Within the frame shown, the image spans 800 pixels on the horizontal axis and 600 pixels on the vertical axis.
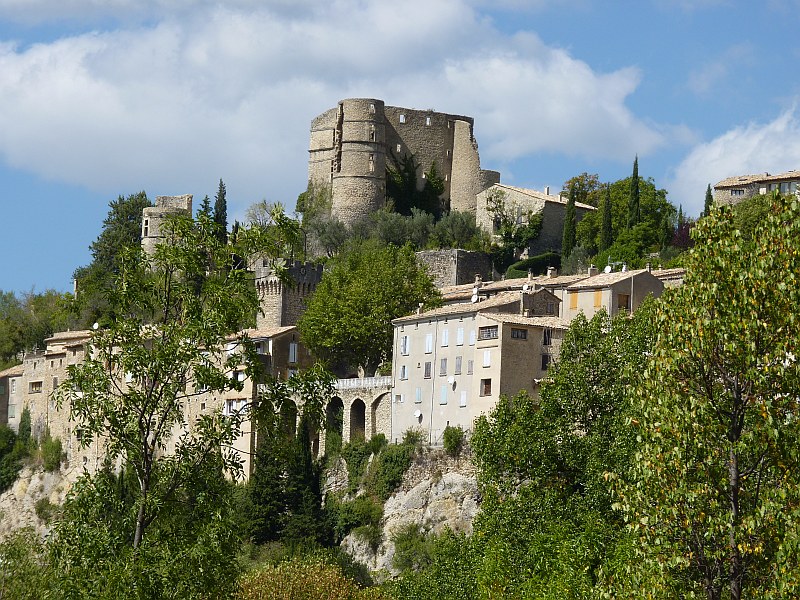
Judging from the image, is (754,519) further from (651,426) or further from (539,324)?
(539,324)

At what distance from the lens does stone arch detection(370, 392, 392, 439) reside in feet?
231

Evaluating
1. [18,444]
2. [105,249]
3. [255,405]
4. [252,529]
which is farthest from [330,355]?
[255,405]

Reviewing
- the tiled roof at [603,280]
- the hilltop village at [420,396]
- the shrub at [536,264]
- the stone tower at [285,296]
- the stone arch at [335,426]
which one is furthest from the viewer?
the shrub at [536,264]

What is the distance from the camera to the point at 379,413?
70625 millimetres

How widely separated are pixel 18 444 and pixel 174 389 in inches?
2597

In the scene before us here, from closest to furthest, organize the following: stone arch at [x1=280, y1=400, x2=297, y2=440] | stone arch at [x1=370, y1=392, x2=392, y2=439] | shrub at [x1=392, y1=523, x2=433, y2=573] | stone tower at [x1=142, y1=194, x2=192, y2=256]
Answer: stone arch at [x1=280, y1=400, x2=297, y2=440] < shrub at [x1=392, y1=523, x2=433, y2=573] < stone arch at [x1=370, y1=392, x2=392, y2=439] < stone tower at [x1=142, y1=194, x2=192, y2=256]

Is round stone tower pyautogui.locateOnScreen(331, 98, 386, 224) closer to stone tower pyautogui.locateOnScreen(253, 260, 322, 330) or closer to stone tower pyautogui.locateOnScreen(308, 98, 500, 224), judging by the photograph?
stone tower pyautogui.locateOnScreen(308, 98, 500, 224)

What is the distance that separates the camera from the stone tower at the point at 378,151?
103750mm

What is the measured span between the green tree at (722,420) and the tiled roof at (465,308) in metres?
42.2

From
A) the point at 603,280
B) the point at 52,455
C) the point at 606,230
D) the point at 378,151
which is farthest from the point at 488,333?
the point at 378,151

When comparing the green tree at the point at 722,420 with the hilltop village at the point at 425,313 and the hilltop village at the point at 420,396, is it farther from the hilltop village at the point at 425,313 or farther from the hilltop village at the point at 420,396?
the hilltop village at the point at 425,313

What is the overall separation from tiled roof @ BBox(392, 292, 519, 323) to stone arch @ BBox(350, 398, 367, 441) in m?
4.03

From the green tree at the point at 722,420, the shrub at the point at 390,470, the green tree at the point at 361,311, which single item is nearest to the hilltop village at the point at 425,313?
the shrub at the point at 390,470

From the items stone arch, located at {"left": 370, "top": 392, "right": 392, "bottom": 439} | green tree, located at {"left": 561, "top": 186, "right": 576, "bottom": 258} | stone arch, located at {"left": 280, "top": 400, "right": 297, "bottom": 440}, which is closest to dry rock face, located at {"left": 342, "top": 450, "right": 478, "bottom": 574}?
stone arch, located at {"left": 370, "top": 392, "right": 392, "bottom": 439}
